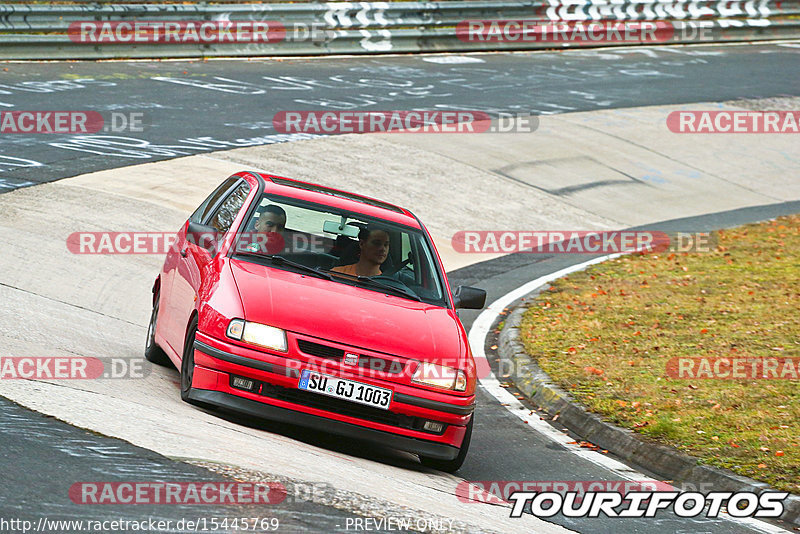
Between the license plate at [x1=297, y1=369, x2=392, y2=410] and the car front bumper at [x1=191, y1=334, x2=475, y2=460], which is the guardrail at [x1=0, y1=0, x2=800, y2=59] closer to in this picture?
the car front bumper at [x1=191, y1=334, x2=475, y2=460]

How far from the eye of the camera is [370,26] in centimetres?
2673

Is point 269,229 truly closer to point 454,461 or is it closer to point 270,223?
point 270,223

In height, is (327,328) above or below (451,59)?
below

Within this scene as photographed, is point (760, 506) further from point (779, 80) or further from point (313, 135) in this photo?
point (779, 80)

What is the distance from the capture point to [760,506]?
7.00 metres

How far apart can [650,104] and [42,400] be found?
19804 mm

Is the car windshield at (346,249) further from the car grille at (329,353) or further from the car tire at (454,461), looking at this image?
the car tire at (454,461)

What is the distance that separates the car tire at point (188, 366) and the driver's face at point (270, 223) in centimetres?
94

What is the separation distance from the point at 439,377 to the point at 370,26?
20.8 metres

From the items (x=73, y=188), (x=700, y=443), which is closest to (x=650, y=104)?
(x=73, y=188)

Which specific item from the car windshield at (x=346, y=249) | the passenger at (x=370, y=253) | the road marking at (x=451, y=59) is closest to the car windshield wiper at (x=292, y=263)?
the car windshield at (x=346, y=249)

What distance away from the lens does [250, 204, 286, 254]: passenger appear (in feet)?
25.7

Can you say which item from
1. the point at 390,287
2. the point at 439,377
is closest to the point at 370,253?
the point at 390,287

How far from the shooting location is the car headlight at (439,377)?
6.89 meters
